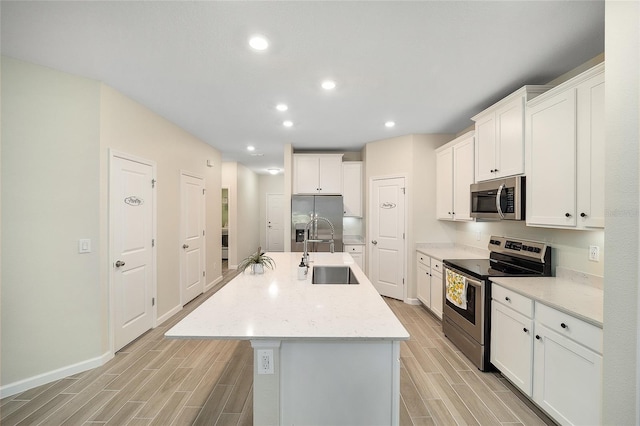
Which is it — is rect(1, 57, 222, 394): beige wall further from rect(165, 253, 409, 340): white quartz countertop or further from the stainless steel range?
the stainless steel range

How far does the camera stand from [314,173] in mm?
4957

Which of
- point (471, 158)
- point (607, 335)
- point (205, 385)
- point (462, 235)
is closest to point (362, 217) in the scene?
point (462, 235)

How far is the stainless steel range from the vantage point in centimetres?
236

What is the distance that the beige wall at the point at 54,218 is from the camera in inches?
82.7

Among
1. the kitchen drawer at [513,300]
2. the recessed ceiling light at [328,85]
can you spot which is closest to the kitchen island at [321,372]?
the kitchen drawer at [513,300]

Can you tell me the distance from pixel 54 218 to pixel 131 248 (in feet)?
2.48

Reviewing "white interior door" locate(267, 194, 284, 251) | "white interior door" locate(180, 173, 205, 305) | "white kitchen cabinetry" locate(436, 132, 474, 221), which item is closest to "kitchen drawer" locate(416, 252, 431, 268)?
"white kitchen cabinetry" locate(436, 132, 474, 221)

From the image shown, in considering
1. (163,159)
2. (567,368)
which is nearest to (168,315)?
(163,159)

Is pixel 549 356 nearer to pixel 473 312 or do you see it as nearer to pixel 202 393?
pixel 473 312

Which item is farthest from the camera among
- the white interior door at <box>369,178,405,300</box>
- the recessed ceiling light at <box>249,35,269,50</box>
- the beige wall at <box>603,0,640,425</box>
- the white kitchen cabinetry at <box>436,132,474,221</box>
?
the white interior door at <box>369,178,405,300</box>

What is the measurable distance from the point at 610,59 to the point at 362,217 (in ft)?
13.3

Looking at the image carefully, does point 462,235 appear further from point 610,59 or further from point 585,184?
point 610,59

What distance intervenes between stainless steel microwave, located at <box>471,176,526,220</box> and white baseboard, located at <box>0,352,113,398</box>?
3.95m

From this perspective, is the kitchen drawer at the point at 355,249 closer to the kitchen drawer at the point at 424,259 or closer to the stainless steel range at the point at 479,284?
the kitchen drawer at the point at 424,259
